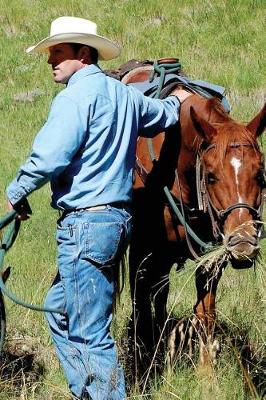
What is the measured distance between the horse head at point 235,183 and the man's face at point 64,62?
80cm

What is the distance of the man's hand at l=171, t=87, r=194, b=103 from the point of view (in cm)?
581

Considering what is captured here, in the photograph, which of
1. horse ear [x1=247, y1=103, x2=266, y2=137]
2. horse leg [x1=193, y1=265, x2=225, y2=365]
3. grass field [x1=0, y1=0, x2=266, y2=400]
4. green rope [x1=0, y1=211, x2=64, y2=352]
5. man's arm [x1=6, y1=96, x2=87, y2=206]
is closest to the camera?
man's arm [x1=6, y1=96, x2=87, y2=206]

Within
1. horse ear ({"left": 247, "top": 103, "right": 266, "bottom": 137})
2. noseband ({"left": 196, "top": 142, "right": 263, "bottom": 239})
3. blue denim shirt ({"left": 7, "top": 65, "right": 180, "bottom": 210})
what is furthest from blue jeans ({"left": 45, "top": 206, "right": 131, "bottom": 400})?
horse ear ({"left": 247, "top": 103, "right": 266, "bottom": 137})

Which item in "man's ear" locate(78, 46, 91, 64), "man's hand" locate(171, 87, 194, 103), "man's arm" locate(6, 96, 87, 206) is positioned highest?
"man's ear" locate(78, 46, 91, 64)

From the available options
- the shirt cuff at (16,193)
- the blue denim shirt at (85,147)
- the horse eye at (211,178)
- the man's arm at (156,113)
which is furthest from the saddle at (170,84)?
the shirt cuff at (16,193)

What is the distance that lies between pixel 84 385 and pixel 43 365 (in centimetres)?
121

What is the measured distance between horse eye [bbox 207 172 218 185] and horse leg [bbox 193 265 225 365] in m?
0.74

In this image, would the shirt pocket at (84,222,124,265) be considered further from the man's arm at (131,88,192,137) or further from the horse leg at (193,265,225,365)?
the horse leg at (193,265,225,365)

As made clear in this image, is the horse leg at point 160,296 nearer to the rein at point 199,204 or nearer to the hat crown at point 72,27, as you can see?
the rein at point 199,204

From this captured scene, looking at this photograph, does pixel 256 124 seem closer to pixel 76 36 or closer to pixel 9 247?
pixel 76 36

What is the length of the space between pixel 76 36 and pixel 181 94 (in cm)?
127

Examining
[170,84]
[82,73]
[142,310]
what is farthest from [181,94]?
[142,310]

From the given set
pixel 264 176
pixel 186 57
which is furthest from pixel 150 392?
pixel 186 57

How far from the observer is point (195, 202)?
5719 mm
